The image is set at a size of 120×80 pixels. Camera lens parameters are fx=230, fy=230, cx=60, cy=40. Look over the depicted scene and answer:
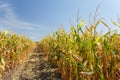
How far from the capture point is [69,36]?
230 inches

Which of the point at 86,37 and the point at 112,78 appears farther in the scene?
the point at 86,37

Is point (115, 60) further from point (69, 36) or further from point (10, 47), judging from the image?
point (10, 47)

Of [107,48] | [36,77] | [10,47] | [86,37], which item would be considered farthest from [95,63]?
[10,47]

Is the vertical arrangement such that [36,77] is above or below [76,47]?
below

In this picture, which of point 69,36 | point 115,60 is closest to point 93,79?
point 115,60

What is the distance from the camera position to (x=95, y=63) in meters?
3.20

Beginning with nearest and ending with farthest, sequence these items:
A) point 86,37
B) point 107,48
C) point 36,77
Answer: point 107,48 → point 86,37 → point 36,77

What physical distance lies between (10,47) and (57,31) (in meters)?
2.22

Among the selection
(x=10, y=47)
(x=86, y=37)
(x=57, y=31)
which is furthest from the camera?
(x=10, y=47)

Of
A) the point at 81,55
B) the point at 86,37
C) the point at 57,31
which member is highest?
the point at 57,31

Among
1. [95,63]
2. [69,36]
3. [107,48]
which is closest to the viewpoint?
[95,63]

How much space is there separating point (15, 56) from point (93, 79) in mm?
5869

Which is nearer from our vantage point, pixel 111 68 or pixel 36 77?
pixel 111 68

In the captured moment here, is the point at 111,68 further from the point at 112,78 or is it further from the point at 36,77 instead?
the point at 36,77
